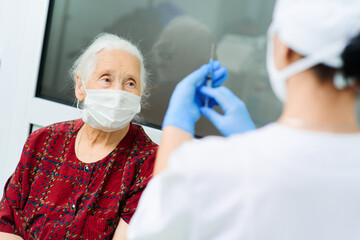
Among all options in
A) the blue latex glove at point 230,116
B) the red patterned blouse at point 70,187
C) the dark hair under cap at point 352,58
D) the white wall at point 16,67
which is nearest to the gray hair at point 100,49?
the red patterned blouse at point 70,187

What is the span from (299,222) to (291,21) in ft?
1.24

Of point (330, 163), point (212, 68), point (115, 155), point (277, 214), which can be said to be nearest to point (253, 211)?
point (277, 214)

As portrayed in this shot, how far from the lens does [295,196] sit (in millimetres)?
791

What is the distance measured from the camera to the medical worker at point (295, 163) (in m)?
0.79

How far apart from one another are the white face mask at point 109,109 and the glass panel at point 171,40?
13.3 inches

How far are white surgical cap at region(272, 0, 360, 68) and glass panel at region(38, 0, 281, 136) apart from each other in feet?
2.95

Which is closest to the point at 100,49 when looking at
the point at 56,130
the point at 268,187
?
the point at 56,130

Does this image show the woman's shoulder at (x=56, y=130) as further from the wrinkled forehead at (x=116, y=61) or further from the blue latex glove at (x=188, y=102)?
the blue latex glove at (x=188, y=102)

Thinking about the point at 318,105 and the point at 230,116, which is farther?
the point at 230,116

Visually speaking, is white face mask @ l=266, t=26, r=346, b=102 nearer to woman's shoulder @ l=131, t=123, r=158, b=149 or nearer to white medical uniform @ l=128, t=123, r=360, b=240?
white medical uniform @ l=128, t=123, r=360, b=240

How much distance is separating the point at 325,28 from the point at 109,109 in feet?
3.27

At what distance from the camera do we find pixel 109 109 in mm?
1626

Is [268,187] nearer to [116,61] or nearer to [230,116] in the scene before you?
[230,116]

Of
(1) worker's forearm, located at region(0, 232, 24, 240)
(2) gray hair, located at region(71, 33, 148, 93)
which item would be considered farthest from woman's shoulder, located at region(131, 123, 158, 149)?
(1) worker's forearm, located at region(0, 232, 24, 240)
